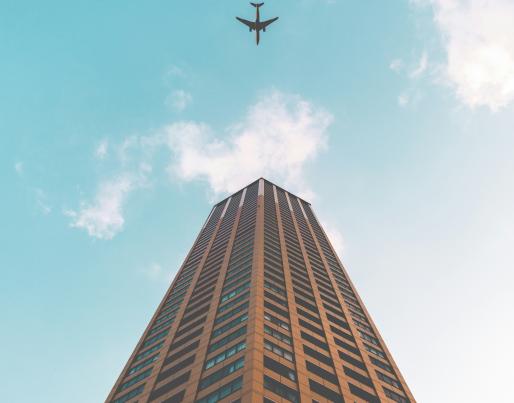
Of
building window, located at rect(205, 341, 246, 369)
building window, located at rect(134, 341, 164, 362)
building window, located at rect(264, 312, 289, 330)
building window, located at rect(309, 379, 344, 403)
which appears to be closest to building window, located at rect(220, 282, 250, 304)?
building window, located at rect(264, 312, 289, 330)

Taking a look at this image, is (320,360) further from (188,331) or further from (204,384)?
(188,331)

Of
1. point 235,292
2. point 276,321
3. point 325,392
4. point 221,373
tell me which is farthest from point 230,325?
point 325,392

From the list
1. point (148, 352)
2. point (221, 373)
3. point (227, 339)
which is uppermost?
point (148, 352)

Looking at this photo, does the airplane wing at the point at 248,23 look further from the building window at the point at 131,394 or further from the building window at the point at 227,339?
the building window at the point at 131,394

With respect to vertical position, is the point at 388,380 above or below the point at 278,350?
above

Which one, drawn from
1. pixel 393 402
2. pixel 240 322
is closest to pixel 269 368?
pixel 240 322

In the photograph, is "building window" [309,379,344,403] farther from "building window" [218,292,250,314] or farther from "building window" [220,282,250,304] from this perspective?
"building window" [220,282,250,304]

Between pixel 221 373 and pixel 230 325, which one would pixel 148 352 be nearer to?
pixel 230 325

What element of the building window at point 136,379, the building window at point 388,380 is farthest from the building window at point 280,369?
the building window at point 136,379

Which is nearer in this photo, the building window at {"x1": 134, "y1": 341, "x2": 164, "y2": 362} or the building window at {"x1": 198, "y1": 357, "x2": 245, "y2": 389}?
the building window at {"x1": 198, "y1": 357, "x2": 245, "y2": 389}

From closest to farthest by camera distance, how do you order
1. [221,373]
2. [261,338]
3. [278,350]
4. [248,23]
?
1. [221,373]
2. [278,350]
3. [261,338]
4. [248,23]
